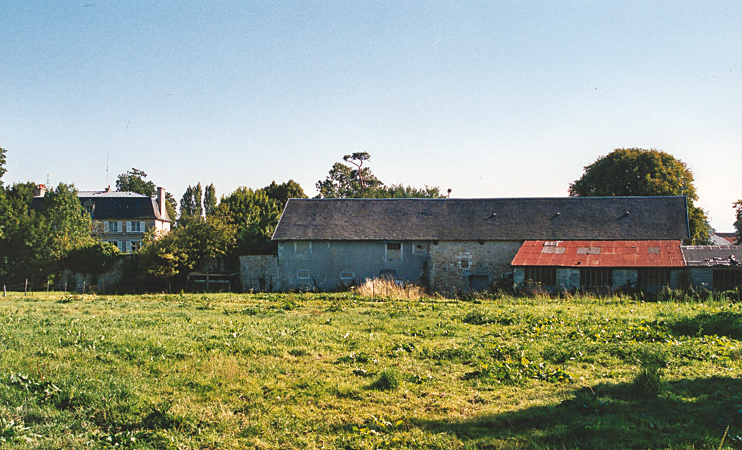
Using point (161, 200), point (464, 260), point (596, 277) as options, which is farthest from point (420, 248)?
point (161, 200)

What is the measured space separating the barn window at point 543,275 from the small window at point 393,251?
824cm

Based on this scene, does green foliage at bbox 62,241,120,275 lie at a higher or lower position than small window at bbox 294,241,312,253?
lower

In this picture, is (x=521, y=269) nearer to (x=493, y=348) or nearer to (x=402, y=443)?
(x=493, y=348)

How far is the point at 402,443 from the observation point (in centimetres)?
543

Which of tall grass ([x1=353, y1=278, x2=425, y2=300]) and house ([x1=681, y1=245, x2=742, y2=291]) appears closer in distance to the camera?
tall grass ([x1=353, y1=278, x2=425, y2=300])

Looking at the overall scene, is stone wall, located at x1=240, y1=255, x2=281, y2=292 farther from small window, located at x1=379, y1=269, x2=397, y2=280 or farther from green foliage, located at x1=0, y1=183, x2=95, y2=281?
green foliage, located at x1=0, y1=183, x2=95, y2=281

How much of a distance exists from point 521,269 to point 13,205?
135 feet

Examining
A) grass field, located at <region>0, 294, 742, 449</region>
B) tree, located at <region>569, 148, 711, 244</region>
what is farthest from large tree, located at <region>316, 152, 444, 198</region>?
grass field, located at <region>0, 294, 742, 449</region>

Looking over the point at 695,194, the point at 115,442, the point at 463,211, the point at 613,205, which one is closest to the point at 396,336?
the point at 115,442

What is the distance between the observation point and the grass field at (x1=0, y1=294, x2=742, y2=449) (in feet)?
17.9

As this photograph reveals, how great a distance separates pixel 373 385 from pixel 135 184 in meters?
82.1

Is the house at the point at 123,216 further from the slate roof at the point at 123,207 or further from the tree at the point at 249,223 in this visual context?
the tree at the point at 249,223

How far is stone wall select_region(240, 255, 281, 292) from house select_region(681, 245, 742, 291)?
73.7 ft

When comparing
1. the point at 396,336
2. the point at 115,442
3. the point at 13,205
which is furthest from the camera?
the point at 13,205
